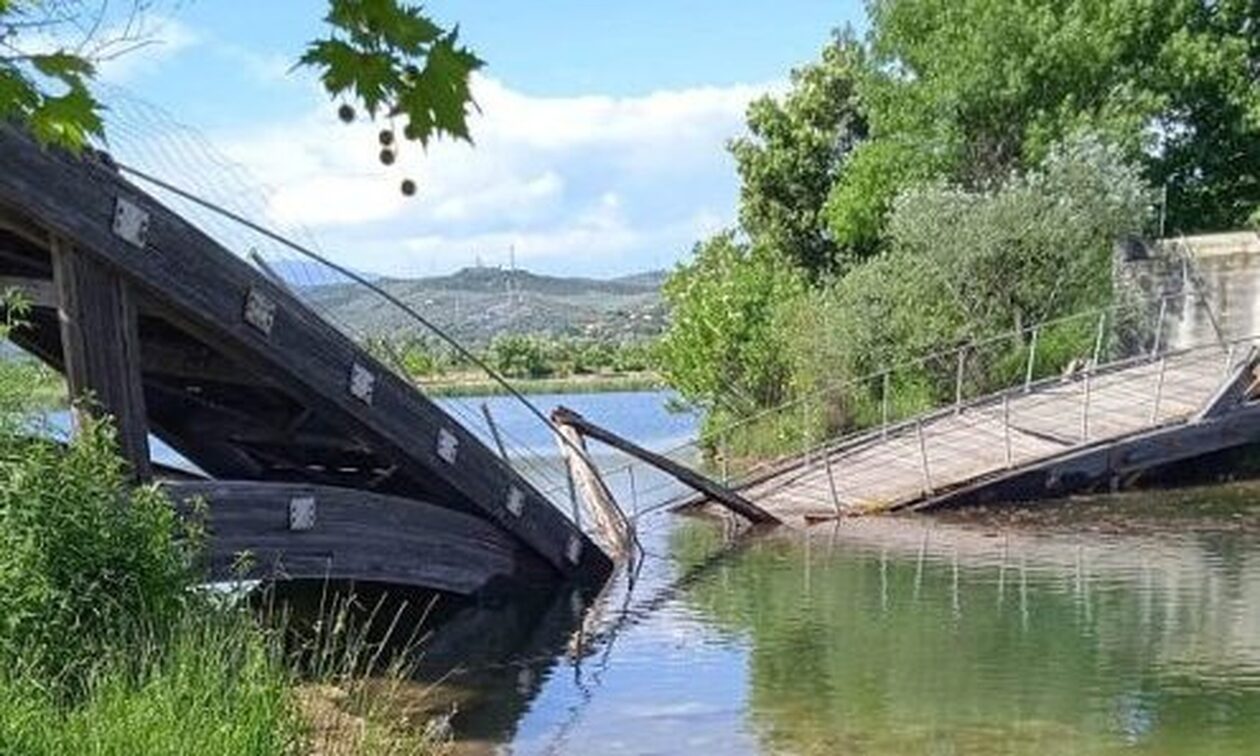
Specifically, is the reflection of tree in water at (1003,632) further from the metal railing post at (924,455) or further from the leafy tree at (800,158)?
the leafy tree at (800,158)

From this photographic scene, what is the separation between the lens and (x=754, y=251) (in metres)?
35.3

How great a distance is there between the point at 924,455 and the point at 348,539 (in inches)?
437

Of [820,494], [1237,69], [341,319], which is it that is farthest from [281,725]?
[1237,69]

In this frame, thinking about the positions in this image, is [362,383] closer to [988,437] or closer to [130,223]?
[130,223]

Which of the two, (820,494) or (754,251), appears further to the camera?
(754,251)

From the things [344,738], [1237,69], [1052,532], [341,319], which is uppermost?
[1237,69]

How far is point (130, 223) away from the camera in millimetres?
9391

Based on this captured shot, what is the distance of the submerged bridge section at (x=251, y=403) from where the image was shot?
9305 millimetres

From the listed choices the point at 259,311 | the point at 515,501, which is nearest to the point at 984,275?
the point at 515,501

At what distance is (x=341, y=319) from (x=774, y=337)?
735 inches

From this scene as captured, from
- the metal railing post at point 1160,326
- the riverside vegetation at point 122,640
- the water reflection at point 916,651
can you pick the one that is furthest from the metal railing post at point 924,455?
the riverside vegetation at point 122,640

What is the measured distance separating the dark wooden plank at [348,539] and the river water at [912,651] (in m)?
0.82

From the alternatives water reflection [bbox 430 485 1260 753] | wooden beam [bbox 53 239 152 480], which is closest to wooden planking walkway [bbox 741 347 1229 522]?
water reflection [bbox 430 485 1260 753]

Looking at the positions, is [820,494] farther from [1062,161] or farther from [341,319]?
[341,319]
